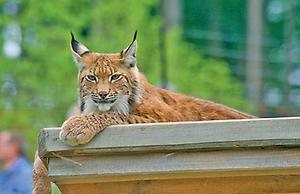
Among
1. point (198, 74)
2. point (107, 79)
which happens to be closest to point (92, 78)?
point (107, 79)

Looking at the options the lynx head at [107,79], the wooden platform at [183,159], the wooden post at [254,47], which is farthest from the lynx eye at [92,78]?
the wooden post at [254,47]

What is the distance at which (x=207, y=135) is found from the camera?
504cm

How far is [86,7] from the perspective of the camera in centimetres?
2275

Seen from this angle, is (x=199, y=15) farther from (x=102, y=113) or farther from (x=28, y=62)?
(x=102, y=113)

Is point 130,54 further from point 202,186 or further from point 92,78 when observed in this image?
point 202,186

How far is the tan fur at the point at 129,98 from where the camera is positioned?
20.6ft

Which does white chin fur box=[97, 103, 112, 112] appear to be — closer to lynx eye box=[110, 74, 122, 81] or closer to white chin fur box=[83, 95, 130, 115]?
white chin fur box=[83, 95, 130, 115]

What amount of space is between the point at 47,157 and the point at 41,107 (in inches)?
603

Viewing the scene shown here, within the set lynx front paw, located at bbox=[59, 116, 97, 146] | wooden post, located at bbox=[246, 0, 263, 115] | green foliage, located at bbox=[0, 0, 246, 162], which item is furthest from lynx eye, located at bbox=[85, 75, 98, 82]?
wooden post, located at bbox=[246, 0, 263, 115]

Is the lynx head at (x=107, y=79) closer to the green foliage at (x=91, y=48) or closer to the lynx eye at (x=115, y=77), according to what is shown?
the lynx eye at (x=115, y=77)

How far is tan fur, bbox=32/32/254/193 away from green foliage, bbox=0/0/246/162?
13.7m

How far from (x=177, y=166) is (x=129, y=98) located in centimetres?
140

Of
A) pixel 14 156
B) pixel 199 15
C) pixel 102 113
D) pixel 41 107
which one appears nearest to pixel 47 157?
pixel 102 113

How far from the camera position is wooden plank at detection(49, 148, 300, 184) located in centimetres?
505
